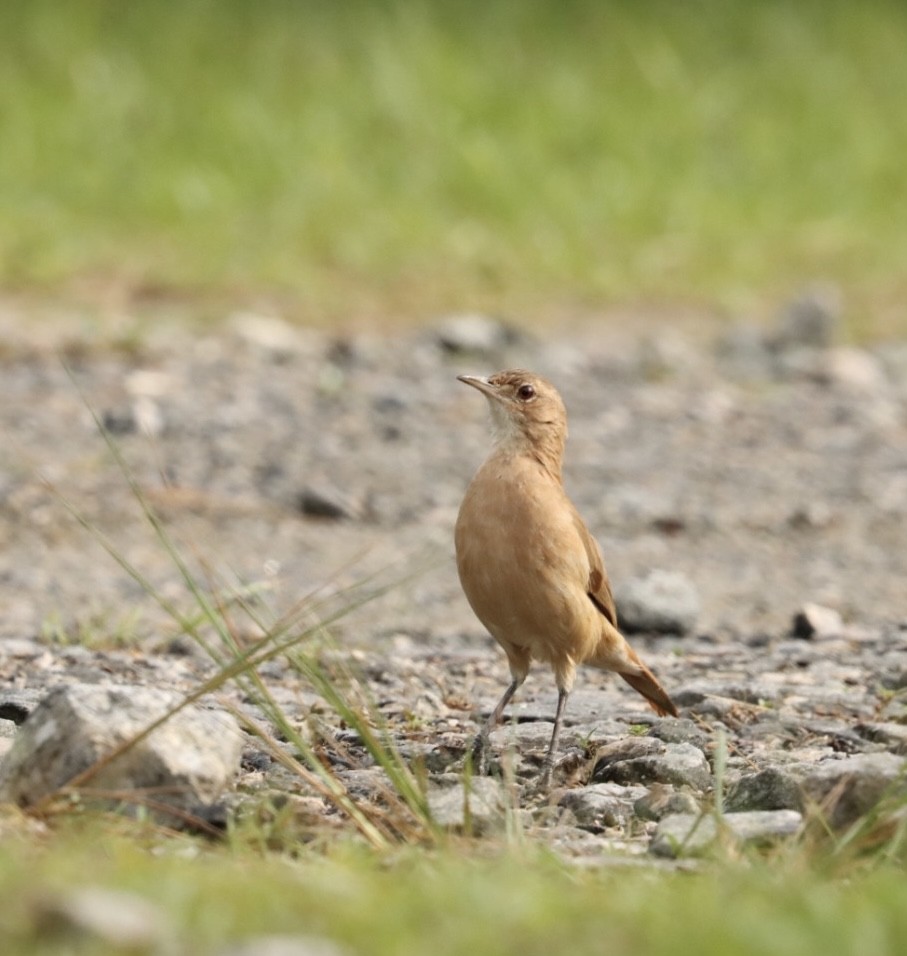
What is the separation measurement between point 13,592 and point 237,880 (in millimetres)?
4191

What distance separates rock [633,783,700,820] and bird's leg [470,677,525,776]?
0.53 metres

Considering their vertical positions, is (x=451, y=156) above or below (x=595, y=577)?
above

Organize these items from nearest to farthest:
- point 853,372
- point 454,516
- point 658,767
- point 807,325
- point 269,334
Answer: point 658,767
point 454,516
point 269,334
point 853,372
point 807,325

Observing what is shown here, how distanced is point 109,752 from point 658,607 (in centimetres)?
333

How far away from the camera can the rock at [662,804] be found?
4.48 m

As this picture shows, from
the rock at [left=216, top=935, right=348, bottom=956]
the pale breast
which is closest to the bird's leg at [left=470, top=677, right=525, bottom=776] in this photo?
the pale breast

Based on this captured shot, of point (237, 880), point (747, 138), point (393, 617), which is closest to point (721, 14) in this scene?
point (747, 138)

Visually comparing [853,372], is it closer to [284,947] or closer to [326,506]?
[326,506]

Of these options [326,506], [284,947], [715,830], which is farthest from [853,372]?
[284,947]

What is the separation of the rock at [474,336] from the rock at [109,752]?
727cm

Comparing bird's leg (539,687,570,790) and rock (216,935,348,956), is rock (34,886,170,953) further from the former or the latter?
bird's leg (539,687,570,790)

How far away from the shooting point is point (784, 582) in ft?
26.8

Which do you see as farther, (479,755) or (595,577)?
(595,577)

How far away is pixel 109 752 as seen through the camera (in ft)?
13.6
